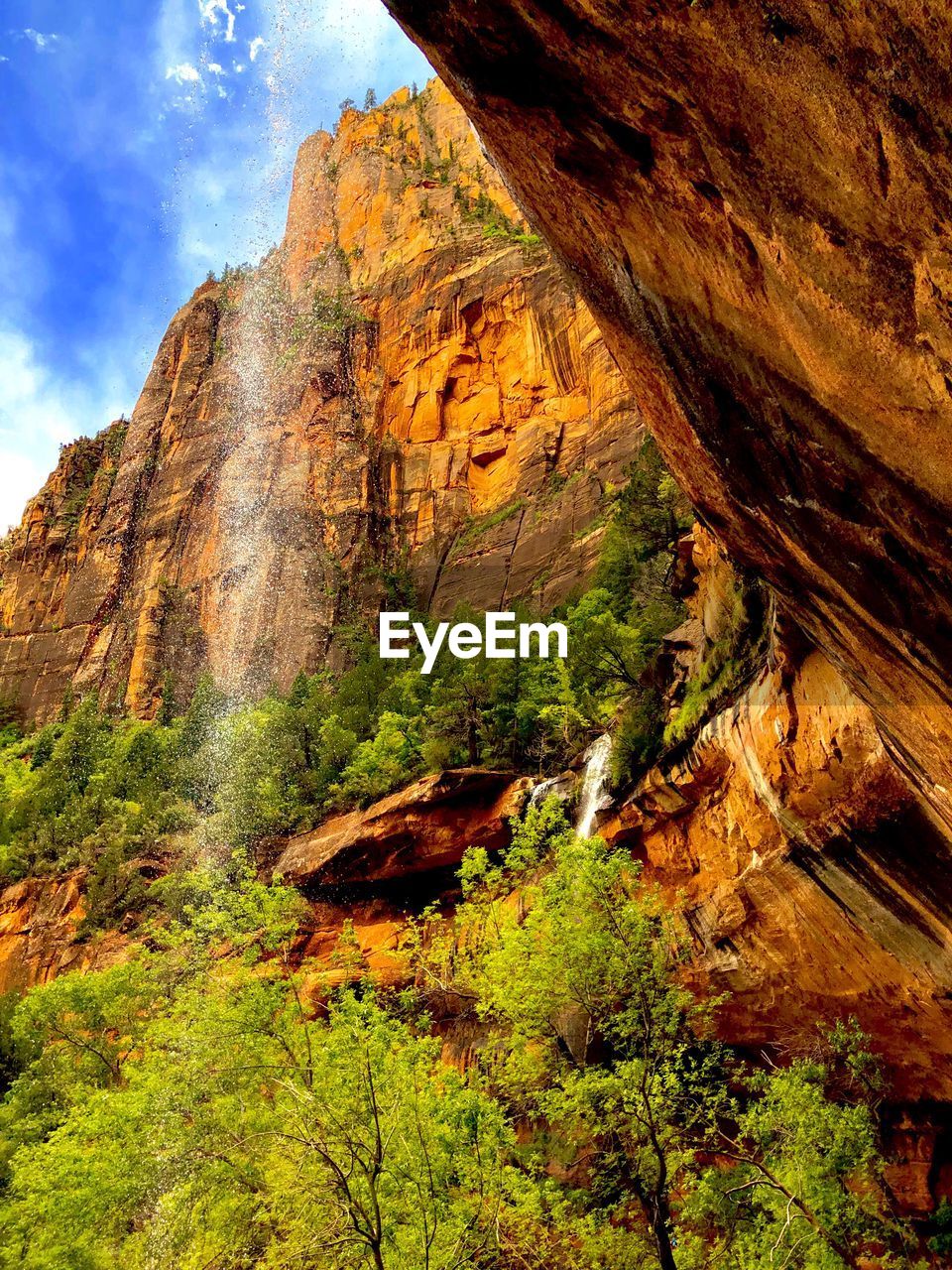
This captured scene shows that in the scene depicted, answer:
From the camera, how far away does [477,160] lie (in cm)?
8462

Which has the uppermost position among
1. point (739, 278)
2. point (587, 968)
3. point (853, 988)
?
point (739, 278)

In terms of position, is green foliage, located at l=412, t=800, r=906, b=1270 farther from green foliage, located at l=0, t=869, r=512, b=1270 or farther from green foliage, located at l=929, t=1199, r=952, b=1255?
green foliage, located at l=0, t=869, r=512, b=1270

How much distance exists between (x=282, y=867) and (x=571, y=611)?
14.8m

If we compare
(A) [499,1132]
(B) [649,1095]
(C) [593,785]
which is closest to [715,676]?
(C) [593,785]

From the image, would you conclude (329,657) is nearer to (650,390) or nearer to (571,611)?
(571,611)

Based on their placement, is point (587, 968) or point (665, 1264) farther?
point (587, 968)

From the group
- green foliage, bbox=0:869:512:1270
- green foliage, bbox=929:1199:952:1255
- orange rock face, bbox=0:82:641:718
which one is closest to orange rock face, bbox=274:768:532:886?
green foliage, bbox=0:869:512:1270

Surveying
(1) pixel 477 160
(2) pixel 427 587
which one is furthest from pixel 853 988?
(1) pixel 477 160

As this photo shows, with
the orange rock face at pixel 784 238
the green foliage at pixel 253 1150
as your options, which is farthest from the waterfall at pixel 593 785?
the orange rock face at pixel 784 238

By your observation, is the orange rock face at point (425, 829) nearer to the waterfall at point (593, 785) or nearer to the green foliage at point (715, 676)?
the waterfall at point (593, 785)

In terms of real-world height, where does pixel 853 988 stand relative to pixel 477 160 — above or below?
below

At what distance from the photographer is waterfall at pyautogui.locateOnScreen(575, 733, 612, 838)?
20452mm

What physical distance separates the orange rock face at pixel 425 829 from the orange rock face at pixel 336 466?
1815 centimetres

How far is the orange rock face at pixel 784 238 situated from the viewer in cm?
370
